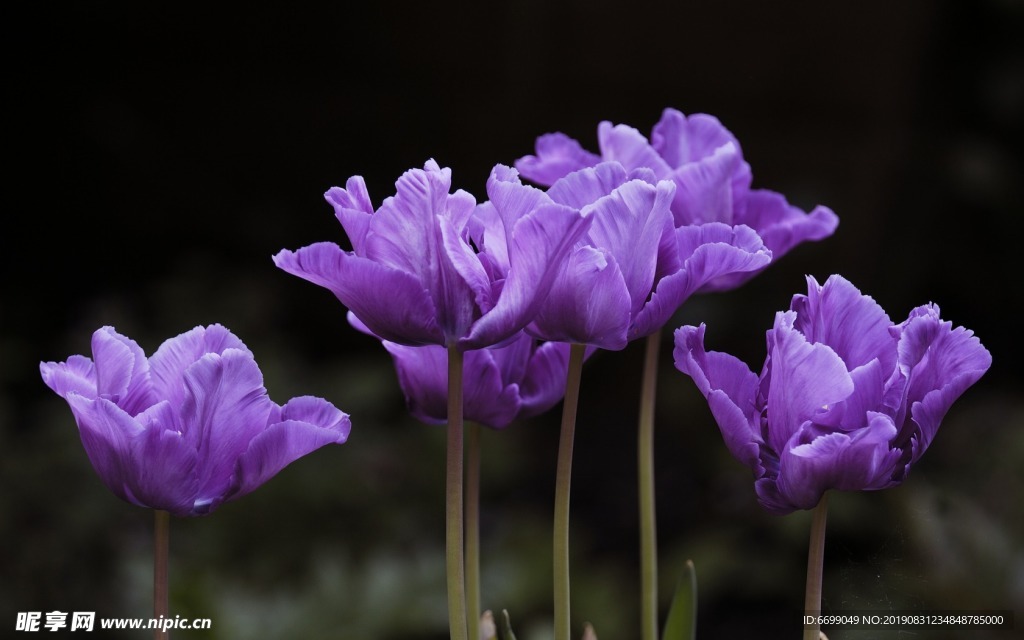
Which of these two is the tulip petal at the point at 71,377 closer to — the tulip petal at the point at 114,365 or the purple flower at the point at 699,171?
the tulip petal at the point at 114,365

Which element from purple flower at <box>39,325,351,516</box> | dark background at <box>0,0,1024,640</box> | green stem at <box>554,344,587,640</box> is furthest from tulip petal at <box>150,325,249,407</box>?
dark background at <box>0,0,1024,640</box>

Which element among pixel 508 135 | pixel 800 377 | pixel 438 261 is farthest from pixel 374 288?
pixel 508 135

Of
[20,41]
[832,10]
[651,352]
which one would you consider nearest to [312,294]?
[20,41]

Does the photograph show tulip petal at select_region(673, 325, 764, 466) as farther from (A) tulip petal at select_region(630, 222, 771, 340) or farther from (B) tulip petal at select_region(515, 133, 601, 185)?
(B) tulip petal at select_region(515, 133, 601, 185)

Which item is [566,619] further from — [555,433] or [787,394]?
[555,433]

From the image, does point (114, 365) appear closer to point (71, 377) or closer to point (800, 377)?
point (71, 377)
